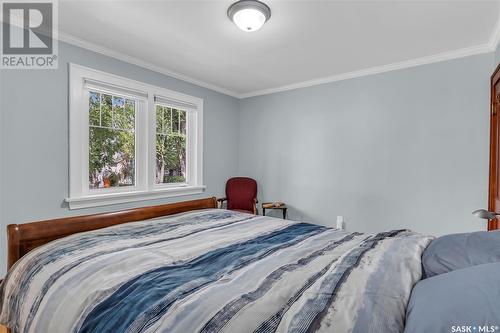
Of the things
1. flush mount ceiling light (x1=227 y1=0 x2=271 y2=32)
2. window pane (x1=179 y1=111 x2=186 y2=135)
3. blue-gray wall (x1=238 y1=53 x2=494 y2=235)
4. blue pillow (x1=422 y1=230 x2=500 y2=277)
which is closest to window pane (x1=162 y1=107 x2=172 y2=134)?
window pane (x1=179 y1=111 x2=186 y2=135)

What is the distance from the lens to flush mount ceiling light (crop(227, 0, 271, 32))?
1909 millimetres

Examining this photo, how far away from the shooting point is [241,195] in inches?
157

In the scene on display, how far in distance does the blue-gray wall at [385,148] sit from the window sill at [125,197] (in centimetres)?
133

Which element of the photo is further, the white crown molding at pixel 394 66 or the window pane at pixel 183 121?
the window pane at pixel 183 121

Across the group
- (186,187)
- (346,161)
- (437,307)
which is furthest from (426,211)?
(186,187)

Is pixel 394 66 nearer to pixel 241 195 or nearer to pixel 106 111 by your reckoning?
pixel 241 195

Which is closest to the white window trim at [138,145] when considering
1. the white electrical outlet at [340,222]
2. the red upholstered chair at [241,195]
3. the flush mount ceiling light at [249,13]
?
the red upholstered chair at [241,195]

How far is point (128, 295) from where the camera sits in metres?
0.97

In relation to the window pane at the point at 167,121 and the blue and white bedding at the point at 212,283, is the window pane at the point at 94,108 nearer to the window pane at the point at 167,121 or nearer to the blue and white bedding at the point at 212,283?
the window pane at the point at 167,121

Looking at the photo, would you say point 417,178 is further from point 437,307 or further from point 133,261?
point 133,261

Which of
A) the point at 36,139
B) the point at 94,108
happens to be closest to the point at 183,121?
the point at 94,108

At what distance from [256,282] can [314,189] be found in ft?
9.43

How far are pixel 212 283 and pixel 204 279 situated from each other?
0.06 metres

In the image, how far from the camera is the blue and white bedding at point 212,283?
31.7 inches
